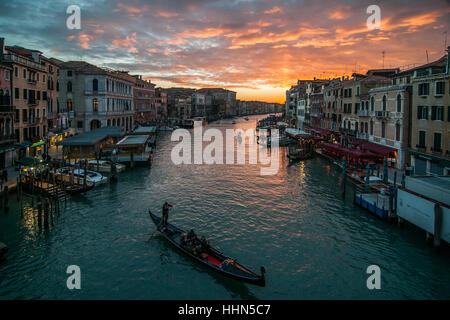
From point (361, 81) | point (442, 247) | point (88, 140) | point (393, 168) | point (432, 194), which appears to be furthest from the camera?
point (361, 81)

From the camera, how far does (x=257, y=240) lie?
57.9 feet

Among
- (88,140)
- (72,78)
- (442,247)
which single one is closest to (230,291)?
(442,247)

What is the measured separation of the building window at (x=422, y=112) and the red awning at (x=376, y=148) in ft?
16.2

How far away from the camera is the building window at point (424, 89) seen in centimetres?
2603

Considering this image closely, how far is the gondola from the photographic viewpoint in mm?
12492

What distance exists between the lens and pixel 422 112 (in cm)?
2680

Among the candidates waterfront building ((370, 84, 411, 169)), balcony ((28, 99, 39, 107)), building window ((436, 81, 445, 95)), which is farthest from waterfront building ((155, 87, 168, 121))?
building window ((436, 81, 445, 95))

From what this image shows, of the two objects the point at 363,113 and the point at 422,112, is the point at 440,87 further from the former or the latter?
the point at 363,113

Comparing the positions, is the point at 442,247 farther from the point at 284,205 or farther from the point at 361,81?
the point at 361,81

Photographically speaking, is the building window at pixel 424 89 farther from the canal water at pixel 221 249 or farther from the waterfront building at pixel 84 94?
the waterfront building at pixel 84 94

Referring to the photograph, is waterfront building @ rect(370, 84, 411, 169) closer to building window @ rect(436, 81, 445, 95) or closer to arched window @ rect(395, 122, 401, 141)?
arched window @ rect(395, 122, 401, 141)

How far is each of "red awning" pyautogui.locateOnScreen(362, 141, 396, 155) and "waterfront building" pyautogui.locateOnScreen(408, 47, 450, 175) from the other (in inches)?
119

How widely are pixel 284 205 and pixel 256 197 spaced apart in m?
2.74

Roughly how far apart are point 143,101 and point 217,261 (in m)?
77.5
